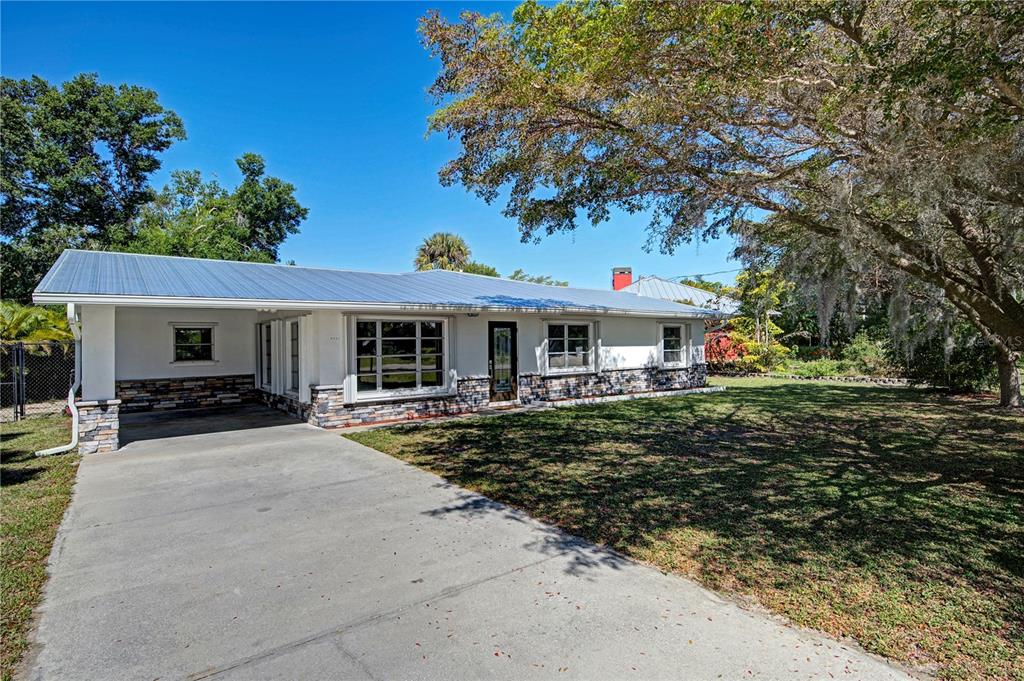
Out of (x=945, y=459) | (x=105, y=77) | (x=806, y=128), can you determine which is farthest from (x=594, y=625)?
(x=105, y=77)

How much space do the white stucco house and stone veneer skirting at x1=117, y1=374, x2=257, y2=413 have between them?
0.03 m

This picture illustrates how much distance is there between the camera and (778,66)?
17.6 ft

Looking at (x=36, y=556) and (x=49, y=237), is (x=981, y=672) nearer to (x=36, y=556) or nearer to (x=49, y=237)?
(x=36, y=556)

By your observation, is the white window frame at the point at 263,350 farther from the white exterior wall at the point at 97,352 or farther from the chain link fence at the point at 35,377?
the white exterior wall at the point at 97,352

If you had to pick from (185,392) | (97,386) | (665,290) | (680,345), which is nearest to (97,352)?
(97,386)

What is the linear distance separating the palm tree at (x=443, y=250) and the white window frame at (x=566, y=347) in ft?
63.7

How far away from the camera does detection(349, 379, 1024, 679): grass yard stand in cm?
319

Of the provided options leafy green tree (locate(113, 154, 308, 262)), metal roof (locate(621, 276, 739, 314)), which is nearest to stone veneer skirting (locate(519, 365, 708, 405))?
metal roof (locate(621, 276, 739, 314))

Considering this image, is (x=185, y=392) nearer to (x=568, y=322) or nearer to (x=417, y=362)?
(x=417, y=362)

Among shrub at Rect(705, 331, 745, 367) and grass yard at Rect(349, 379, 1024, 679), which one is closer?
grass yard at Rect(349, 379, 1024, 679)

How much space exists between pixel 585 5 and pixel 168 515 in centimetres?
668

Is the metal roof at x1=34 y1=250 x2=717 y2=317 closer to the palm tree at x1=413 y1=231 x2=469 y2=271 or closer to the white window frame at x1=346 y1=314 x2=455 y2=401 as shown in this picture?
the white window frame at x1=346 y1=314 x2=455 y2=401

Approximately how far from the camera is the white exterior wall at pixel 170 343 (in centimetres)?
1216

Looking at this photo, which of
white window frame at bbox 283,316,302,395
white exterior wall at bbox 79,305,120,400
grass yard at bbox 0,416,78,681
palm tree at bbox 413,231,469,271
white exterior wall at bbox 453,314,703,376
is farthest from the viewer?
palm tree at bbox 413,231,469,271
